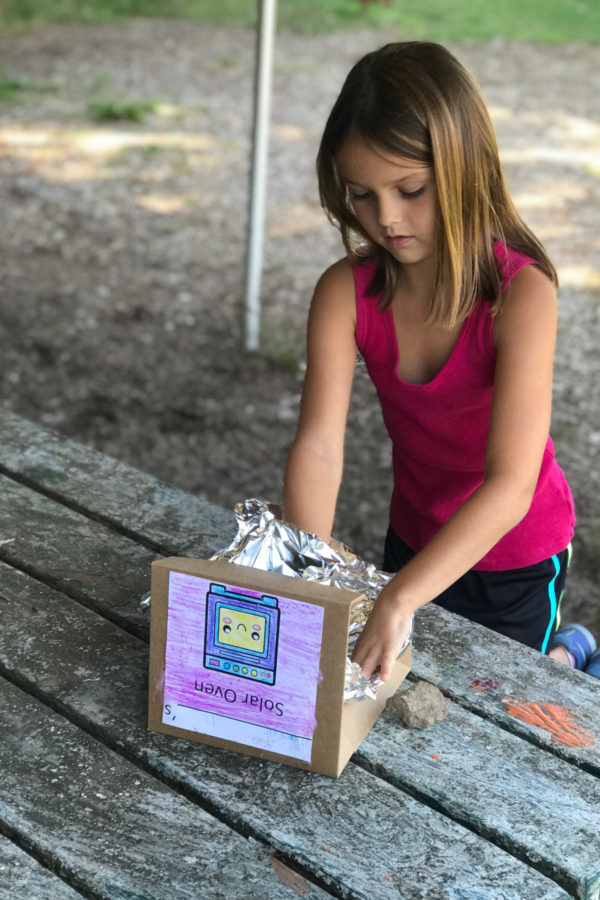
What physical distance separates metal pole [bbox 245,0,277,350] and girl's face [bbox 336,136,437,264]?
1.98 m

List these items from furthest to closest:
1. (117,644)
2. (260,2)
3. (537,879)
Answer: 1. (260,2)
2. (117,644)
3. (537,879)

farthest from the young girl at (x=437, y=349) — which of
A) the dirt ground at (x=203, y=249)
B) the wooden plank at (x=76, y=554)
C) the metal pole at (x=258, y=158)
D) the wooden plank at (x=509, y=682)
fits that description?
the metal pole at (x=258, y=158)

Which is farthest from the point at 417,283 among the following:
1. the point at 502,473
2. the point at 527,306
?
the point at 502,473

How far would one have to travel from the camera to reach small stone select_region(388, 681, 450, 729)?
1156mm

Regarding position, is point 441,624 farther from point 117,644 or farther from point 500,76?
point 500,76

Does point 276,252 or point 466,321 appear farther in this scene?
point 276,252

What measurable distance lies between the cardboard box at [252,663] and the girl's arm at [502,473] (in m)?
0.09

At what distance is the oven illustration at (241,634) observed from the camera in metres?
1.05

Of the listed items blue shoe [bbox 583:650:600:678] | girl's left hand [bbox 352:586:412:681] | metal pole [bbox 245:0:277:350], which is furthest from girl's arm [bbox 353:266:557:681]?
metal pole [bbox 245:0:277:350]

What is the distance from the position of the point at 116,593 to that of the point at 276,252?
156 inches

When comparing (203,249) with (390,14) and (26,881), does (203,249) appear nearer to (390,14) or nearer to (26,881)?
(26,881)

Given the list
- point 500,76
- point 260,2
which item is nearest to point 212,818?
point 260,2

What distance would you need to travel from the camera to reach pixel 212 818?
1.02m

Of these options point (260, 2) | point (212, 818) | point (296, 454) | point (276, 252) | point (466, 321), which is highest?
point (260, 2)
